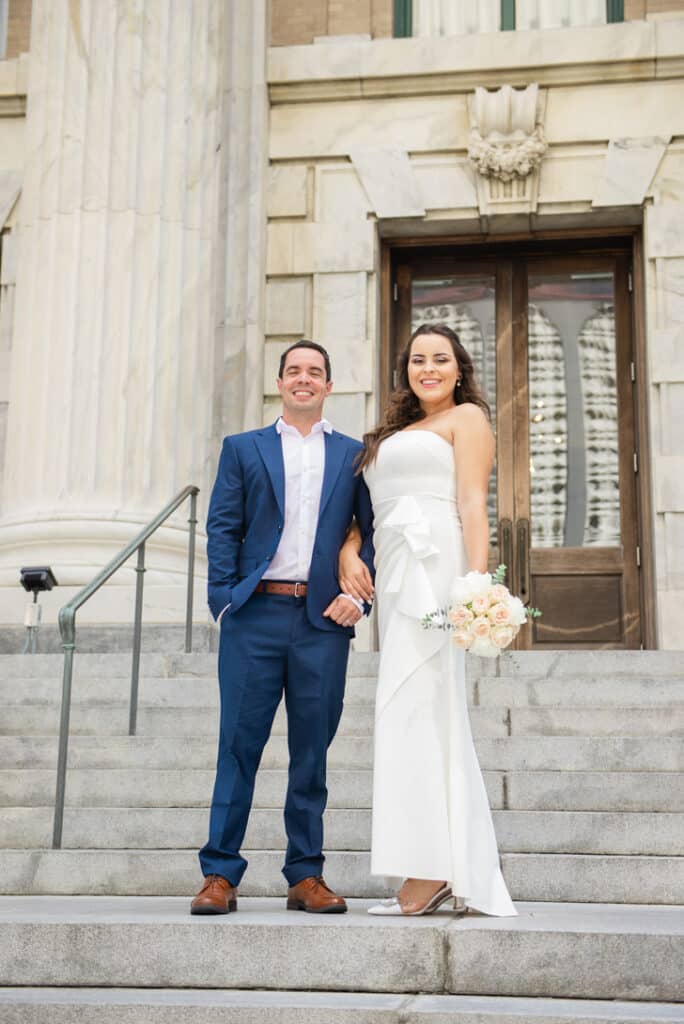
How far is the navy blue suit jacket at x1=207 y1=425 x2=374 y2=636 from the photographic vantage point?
4828 mm

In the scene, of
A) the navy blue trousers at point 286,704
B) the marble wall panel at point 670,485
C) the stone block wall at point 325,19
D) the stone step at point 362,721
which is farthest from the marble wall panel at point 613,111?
the navy blue trousers at point 286,704

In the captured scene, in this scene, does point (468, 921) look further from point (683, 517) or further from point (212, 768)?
point (683, 517)

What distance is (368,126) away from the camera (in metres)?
12.1

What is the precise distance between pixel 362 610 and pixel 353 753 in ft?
6.05

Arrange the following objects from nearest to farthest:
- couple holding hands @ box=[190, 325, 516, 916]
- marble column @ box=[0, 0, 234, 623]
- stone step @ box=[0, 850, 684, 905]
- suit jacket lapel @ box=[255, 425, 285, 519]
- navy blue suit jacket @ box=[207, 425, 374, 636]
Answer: couple holding hands @ box=[190, 325, 516, 916], navy blue suit jacket @ box=[207, 425, 374, 636], suit jacket lapel @ box=[255, 425, 285, 519], stone step @ box=[0, 850, 684, 905], marble column @ box=[0, 0, 234, 623]

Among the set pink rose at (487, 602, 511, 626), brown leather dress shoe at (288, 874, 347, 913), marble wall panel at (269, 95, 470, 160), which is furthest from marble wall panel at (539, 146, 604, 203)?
brown leather dress shoe at (288, 874, 347, 913)

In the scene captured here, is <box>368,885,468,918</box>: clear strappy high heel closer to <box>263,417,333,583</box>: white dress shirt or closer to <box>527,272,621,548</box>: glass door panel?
<box>263,417,333,583</box>: white dress shirt

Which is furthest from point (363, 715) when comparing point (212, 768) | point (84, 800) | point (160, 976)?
point (160, 976)

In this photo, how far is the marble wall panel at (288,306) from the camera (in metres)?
11.8

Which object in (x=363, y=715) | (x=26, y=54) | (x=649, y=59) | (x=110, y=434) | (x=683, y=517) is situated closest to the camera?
(x=363, y=715)

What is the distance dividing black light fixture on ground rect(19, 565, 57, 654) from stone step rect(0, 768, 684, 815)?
265 centimetres

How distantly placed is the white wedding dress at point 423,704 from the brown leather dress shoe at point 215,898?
492mm

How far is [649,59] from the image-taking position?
11719mm

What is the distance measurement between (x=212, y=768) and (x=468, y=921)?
8.08 feet
